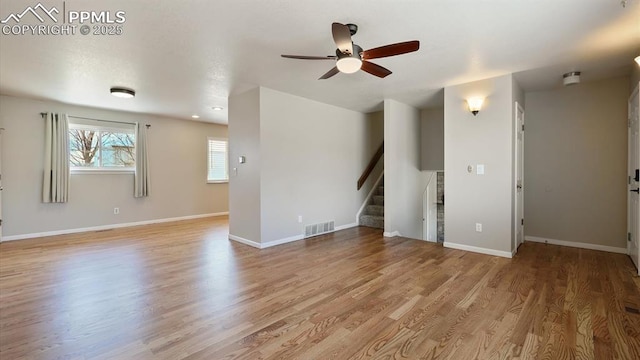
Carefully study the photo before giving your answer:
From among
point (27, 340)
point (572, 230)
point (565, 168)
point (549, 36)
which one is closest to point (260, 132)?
point (27, 340)

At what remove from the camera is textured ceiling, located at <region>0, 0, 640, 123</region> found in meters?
2.27

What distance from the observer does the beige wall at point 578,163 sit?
412 cm

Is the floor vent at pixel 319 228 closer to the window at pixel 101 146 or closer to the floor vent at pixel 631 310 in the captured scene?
the floor vent at pixel 631 310

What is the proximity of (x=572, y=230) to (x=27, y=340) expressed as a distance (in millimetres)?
6294

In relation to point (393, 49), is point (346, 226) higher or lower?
lower

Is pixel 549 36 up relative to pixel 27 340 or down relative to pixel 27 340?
up

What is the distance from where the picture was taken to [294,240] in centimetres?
491

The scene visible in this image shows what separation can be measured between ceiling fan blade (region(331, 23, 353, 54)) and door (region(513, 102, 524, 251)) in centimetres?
291

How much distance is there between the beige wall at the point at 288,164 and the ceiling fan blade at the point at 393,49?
2.29 meters

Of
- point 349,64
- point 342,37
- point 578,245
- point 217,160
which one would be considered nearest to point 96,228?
point 217,160

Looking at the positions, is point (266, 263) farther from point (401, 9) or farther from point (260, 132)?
point (401, 9)

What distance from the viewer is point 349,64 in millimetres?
2586

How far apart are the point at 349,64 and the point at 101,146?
230 inches

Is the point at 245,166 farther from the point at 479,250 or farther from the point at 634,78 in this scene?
the point at 634,78
